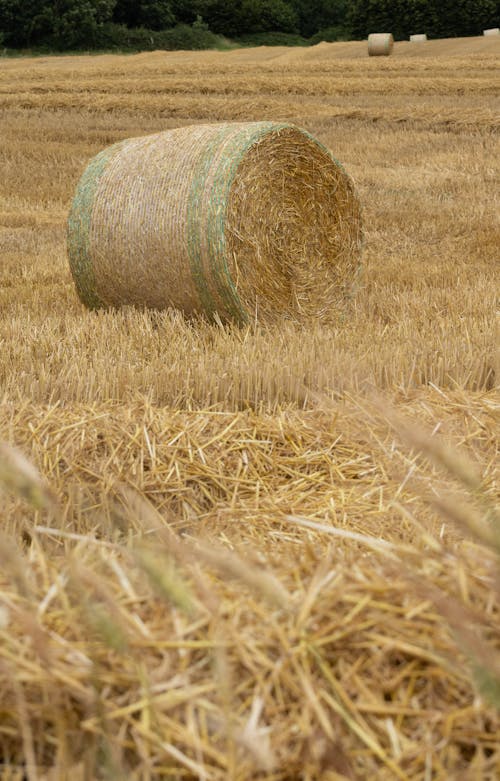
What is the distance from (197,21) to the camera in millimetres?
52125

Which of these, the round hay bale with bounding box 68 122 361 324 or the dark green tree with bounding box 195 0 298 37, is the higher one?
the dark green tree with bounding box 195 0 298 37

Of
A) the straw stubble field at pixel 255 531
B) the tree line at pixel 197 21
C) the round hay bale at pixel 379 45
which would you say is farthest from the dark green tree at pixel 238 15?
the straw stubble field at pixel 255 531

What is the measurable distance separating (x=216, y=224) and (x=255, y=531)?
296 cm

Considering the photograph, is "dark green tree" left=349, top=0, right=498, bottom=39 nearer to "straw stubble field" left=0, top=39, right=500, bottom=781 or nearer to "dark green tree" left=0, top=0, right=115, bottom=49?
"dark green tree" left=0, top=0, right=115, bottom=49

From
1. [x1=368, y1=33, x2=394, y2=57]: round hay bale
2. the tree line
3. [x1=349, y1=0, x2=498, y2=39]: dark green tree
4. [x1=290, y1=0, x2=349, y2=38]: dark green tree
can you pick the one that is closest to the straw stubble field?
[x1=368, y1=33, x2=394, y2=57]: round hay bale

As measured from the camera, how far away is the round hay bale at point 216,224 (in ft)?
19.3

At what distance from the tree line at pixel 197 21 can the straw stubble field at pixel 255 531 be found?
40398mm

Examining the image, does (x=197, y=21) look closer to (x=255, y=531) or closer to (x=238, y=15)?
(x=238, y=15)

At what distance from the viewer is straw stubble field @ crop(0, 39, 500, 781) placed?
1.39 metres

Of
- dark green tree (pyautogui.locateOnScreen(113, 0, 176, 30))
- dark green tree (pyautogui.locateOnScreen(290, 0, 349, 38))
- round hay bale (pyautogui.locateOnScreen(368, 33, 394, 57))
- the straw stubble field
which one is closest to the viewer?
the straw stubble field

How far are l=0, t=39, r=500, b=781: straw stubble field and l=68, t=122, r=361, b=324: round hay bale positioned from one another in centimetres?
25

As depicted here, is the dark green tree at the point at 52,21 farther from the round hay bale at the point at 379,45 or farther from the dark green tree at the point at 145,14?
the round hay bale at the point at 379,45

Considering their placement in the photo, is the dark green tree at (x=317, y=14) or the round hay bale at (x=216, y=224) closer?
the round hay bale at (x=216, y=224)

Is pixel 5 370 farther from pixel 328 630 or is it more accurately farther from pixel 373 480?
pixel 328 630
